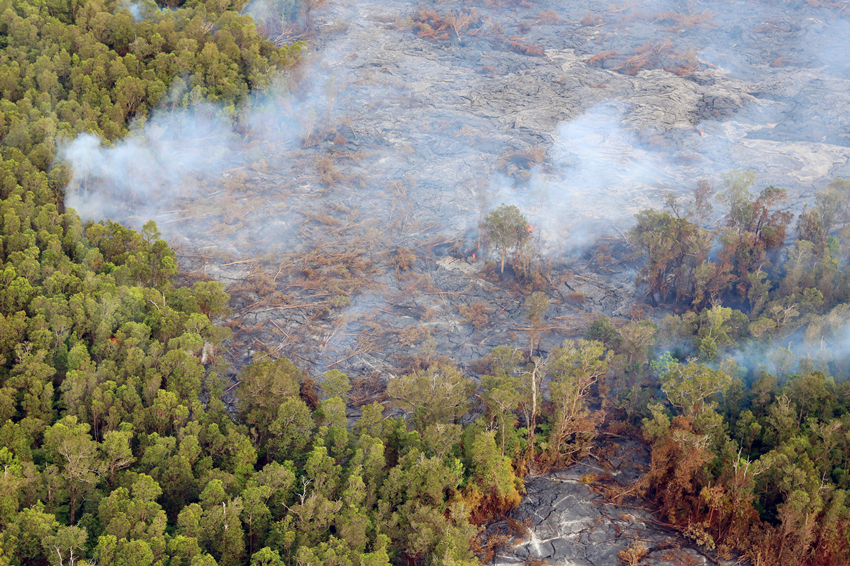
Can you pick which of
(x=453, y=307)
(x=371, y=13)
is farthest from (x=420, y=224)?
(x=371, y=13)

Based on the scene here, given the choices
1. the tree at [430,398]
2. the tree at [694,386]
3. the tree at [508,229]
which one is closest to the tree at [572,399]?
the tree at [694,386]

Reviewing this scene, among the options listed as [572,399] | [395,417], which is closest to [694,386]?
[572,399]

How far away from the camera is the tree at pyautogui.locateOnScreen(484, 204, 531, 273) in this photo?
34.4m

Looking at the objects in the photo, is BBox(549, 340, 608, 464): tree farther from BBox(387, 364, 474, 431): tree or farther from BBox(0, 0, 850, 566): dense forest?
BBox(387, 364, 474, 431): tree

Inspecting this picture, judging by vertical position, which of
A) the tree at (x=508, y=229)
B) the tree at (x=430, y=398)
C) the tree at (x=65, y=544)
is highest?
the tree at (x=508, y=229)

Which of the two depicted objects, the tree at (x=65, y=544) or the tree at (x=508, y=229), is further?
the tree at (x=508, y=229)

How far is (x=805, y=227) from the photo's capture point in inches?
1382

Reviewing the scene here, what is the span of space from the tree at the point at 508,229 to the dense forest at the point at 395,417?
0.10 meters

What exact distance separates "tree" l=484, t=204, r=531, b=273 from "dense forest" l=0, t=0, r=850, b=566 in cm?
10

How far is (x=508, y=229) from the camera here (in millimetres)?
34406

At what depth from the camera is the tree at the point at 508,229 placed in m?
34.4

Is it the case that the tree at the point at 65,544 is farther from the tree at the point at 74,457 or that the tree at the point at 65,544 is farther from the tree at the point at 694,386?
the tree at the point at 694,386

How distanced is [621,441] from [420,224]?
15743 millimetres

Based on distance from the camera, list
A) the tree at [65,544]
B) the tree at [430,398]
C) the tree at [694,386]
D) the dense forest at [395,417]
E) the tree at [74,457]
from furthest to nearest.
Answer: the tree at [694,386] < the tree at [430,398] < the tree at [74,457] < the dense forest at [395,417] < the tree at [65,544]
